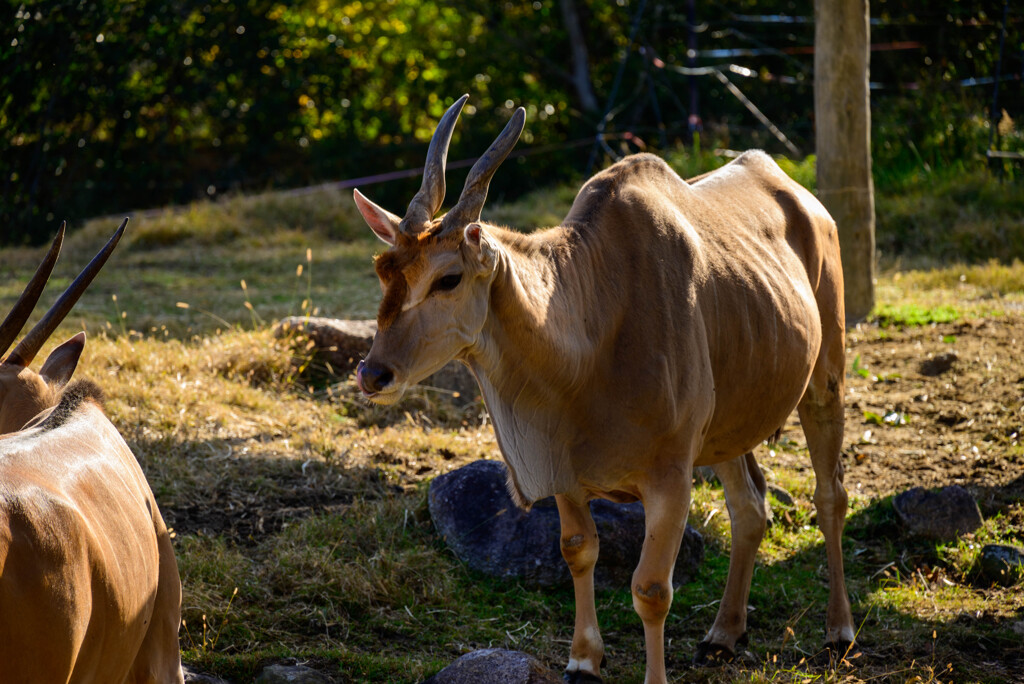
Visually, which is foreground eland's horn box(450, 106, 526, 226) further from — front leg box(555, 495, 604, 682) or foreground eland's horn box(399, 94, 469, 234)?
front leg box(555, 495, 604, 682)

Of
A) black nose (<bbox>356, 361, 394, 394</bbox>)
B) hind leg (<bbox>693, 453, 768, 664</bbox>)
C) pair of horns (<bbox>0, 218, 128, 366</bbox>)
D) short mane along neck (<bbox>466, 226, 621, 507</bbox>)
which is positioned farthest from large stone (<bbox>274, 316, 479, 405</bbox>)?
pair of horns (<bbox>0, 218, 128, 366</bbox>)

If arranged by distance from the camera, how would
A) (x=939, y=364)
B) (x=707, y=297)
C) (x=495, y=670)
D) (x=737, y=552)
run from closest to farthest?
(x=495, y=670) < (x=707, y=297) < (x=737, y=552) < (x=939, y=364)

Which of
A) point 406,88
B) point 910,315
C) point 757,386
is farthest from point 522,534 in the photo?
point 406,88

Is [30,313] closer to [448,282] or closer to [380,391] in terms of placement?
[380,391]

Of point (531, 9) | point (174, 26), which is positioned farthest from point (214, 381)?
point (531, 9)

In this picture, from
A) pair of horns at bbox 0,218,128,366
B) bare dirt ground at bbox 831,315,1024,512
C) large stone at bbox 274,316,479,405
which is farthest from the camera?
large stone at bbox 274,316,479,405

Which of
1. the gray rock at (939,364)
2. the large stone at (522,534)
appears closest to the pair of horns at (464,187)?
the large stone at (522,534)

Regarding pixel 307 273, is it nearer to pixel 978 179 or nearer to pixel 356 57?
pixel 978 179

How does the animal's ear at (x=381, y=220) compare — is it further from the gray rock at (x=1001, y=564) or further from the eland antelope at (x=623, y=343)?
the gray rock at (x=1001, y=564)

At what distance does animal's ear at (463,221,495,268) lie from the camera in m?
3.12

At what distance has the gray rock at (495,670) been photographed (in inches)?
135

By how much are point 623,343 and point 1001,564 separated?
7.57ft

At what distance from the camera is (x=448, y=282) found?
10.5 ft

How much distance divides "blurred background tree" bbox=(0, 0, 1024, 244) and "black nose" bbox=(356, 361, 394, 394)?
30.9 ft
